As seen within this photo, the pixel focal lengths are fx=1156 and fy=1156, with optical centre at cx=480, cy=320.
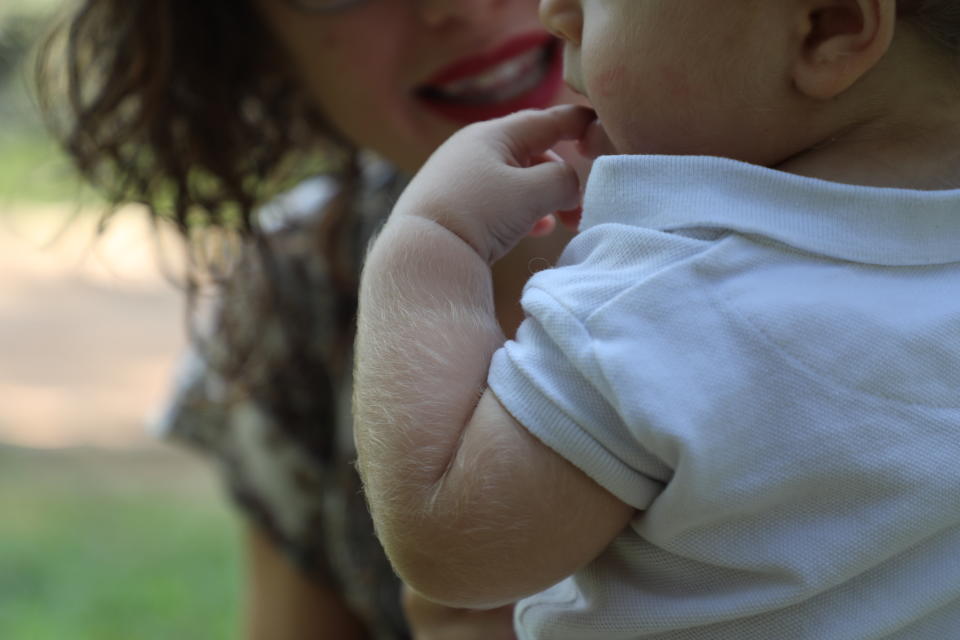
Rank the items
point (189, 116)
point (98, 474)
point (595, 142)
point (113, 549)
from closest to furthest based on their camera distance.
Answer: point (595, 142) → point (189, 116) → point (113, 549) → point (98, 474)

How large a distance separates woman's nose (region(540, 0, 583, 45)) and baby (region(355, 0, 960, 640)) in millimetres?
25

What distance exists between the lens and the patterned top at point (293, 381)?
2.20 m

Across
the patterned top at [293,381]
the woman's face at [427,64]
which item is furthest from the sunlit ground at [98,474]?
the woman's face at [427,64]

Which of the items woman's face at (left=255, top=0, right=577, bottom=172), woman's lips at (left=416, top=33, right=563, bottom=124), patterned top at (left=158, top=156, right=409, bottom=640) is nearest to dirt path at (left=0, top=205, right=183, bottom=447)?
patterned top at (left=158, top=156, right=409, bottom=640)

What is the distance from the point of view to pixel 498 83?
1.75m

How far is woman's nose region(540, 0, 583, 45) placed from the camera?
92cm

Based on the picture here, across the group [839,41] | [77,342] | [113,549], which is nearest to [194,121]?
[839,41]

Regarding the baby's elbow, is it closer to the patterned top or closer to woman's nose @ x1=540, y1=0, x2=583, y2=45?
woman's nose @ x1=540, y1=0, x2=583, y2=45

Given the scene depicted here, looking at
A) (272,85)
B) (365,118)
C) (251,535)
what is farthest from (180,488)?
(365,118)

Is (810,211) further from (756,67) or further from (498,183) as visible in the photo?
(498,183)

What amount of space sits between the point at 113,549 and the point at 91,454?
1.24 metres

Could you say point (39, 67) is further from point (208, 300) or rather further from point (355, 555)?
point (355, 555)

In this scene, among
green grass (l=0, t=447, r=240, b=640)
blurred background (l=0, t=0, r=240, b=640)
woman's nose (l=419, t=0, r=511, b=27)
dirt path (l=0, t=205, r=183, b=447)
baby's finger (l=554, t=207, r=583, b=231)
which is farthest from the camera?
dirt path (l=0, t=205, r=183, b=447)

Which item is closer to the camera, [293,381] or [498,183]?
[498,183]
